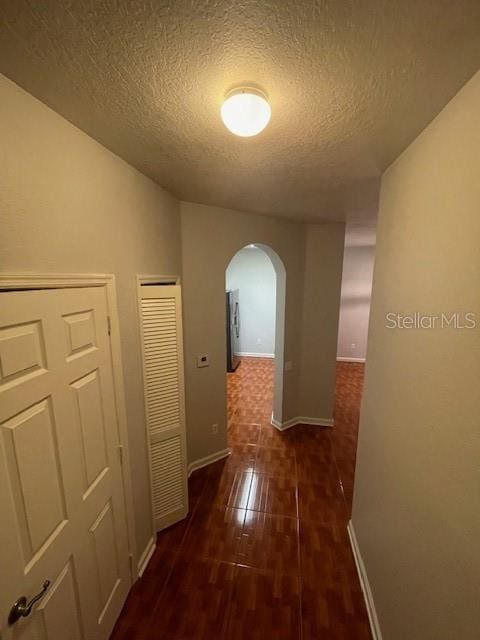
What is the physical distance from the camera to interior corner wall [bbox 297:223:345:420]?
3197 mm

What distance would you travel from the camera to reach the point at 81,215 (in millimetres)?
1164

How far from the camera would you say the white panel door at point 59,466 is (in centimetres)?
84

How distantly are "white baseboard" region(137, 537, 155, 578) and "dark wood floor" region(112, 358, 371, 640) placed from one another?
0.13 ft

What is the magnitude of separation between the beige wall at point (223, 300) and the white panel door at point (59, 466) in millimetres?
1179

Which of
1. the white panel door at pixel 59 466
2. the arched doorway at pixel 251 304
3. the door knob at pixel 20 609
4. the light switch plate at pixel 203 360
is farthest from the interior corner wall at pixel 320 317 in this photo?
the door knob at pixel 20 609

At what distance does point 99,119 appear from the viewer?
1074 millimetres

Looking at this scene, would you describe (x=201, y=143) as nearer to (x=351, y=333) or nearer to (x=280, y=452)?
(x=280, y=452)

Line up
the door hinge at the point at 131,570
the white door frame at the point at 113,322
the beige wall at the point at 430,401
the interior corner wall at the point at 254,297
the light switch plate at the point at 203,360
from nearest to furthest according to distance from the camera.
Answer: the beige wall at the point at 430,401 → the white door frame at the point at 113,322 → the door hinge at the point at 131,570 → the light switch plate at the point at 203,360 → the interior corner wall at the point at 254,297

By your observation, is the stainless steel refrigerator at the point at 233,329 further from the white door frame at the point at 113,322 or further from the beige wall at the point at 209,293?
the white door frame at the point at 113,322

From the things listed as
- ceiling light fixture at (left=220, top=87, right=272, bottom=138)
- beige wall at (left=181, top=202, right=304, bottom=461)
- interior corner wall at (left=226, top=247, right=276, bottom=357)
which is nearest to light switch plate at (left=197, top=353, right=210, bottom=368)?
beige wall at (left=181, top=202, right=304, bottom=461)

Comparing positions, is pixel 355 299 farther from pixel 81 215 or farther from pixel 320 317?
pixel 81 215

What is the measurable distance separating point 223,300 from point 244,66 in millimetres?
2002

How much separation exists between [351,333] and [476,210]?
18.9 ft

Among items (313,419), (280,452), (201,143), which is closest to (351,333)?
(313,419)
